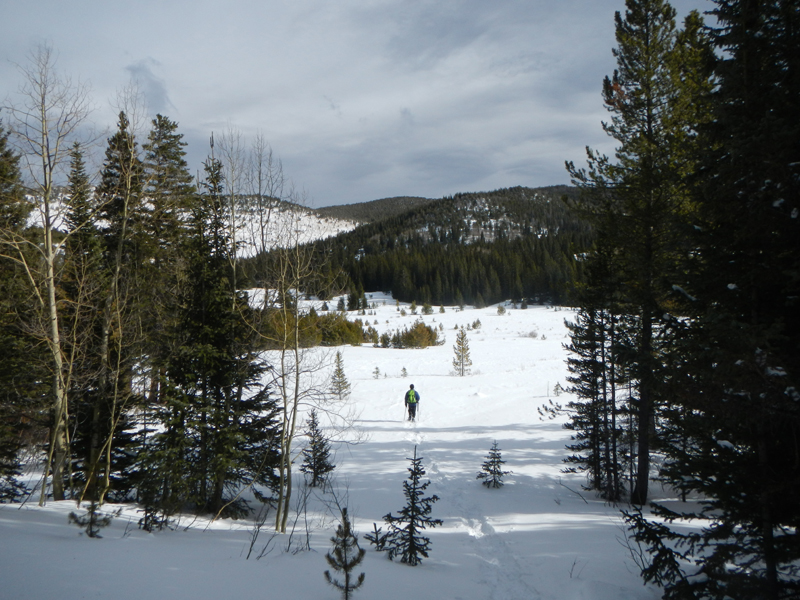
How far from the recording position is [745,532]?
4.36 metres

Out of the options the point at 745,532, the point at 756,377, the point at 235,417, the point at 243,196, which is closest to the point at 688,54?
the point at 756,377

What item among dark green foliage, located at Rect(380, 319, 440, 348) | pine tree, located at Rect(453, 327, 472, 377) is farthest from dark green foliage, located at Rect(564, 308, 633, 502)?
dark green foliage, located at Rect(380, 319, 440, 348)

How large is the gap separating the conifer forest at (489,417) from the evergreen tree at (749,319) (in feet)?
0.07

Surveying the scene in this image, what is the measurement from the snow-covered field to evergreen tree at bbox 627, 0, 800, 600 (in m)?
1.56

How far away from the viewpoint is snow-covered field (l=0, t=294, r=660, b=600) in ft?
14.6

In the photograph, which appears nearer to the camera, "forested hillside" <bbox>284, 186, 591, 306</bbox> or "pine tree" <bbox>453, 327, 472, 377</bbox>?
"pine tree" <bbox>453, 327, 472, 377</bbox>

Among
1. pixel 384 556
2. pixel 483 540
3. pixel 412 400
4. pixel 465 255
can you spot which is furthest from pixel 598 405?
pixel 465 255

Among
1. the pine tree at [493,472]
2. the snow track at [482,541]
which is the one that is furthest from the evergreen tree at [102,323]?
the pine tree at [493,472]

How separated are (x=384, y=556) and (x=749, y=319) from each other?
5.78 metres

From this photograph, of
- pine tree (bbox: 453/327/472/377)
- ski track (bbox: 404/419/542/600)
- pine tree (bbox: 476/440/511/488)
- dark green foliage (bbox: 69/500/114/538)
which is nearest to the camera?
ski track (bbox: 404/419/542/600)

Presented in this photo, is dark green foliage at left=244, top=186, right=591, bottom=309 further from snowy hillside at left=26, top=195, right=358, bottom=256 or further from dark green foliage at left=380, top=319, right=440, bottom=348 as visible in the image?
snowy hillside at left=26, top=195, right=358, bottom=256

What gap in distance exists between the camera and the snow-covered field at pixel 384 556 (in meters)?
4.46

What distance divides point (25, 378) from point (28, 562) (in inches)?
375

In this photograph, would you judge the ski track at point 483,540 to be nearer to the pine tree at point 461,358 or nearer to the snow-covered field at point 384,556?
the snow-covered field at point 384,556
